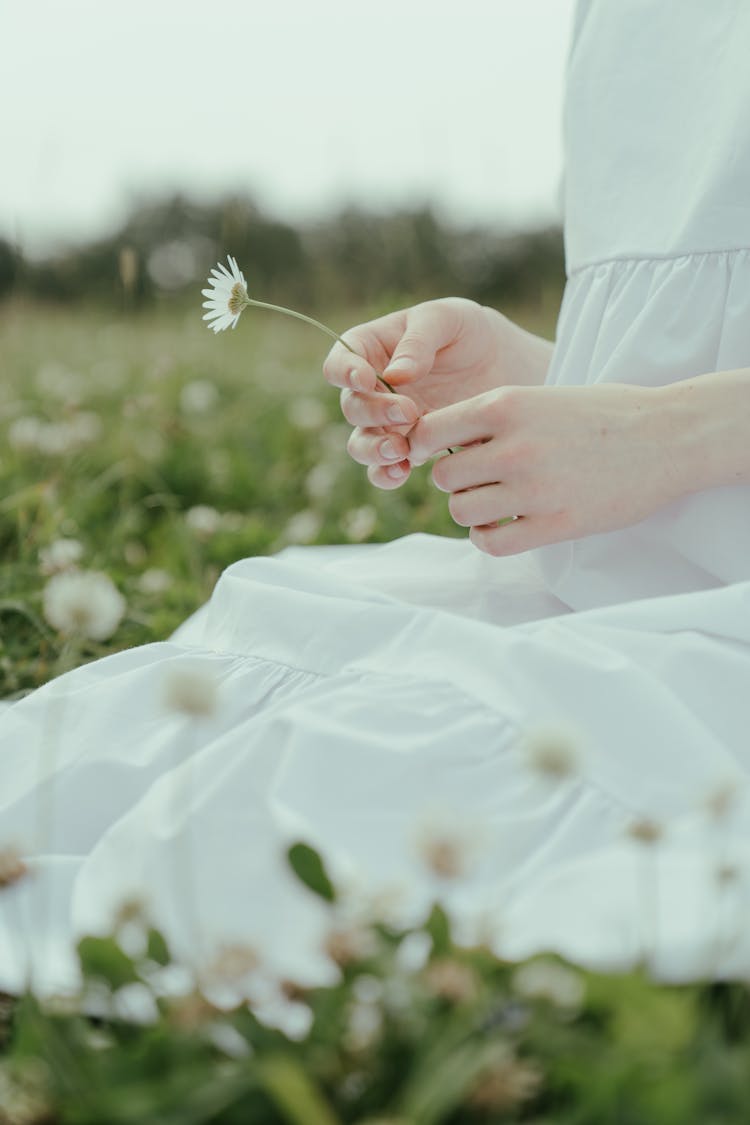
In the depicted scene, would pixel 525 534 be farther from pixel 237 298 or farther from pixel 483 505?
pixel 237 298

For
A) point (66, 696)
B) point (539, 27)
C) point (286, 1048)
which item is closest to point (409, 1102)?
point (286, 1048)

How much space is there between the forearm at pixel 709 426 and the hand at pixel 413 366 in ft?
0.78

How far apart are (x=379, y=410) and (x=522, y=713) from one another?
37 cm

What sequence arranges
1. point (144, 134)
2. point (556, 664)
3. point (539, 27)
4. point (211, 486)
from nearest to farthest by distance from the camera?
point (556, 664) < point (211, 486) < point (539, 27) < point (144, 134)

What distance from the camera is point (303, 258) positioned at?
11469 mm

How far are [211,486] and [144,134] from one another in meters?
2.79

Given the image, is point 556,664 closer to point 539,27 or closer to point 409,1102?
point 409,1102

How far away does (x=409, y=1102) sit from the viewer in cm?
55

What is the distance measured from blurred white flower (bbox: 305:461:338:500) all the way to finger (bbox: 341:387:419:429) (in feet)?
4.93

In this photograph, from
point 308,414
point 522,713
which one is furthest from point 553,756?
point 308,414

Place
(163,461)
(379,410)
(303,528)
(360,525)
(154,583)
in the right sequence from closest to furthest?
(379,410), (154,583), (360,525), (303,528), (163,461)

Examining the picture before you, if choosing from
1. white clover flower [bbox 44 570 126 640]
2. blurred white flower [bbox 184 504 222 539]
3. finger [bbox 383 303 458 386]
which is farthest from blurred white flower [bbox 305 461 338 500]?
white clover flower [bbox 44 570 126 640]

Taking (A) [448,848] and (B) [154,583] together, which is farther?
(B) [154,583]

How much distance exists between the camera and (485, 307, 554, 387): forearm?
137 cm
